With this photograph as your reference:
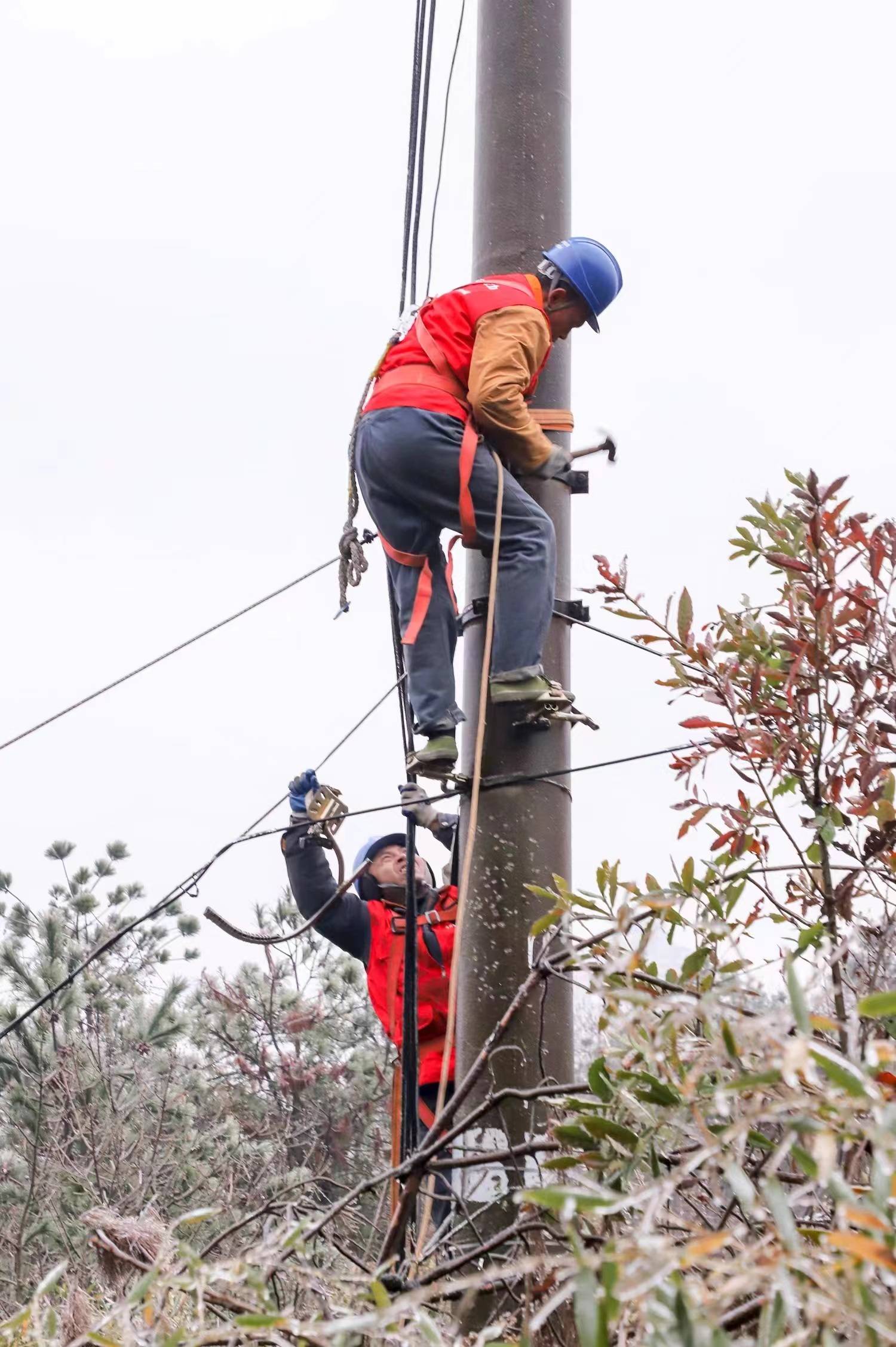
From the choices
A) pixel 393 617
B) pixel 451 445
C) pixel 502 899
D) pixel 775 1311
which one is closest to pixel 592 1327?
pixel 775 1311

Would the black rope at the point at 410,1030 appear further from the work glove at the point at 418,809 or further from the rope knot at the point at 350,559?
the rope knot at the point at 350,559

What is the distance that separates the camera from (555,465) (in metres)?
3.41

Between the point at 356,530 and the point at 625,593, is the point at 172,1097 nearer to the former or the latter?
the point at 356,530

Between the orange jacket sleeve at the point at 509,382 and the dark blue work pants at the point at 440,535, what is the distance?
0.25ft

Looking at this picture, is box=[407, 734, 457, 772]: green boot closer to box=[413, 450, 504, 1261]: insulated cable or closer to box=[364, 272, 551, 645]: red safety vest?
box=[413, 450, 504, 1261]: insulated cable

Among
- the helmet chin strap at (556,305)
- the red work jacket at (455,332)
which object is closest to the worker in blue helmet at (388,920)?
the red work jacket at (455,332)

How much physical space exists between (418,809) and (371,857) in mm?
1733

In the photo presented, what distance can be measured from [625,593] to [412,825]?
106 cm

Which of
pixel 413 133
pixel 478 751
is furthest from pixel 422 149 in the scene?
pixel 478 751

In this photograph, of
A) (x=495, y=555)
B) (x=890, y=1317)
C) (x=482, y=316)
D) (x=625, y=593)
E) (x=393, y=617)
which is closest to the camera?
(x=890, y=1317)

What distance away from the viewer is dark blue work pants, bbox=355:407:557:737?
10.5 ft

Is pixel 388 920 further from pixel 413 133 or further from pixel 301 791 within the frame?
pixel 413 133

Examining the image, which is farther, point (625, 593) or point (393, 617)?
point (393, 617)

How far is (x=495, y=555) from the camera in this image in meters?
3.15
